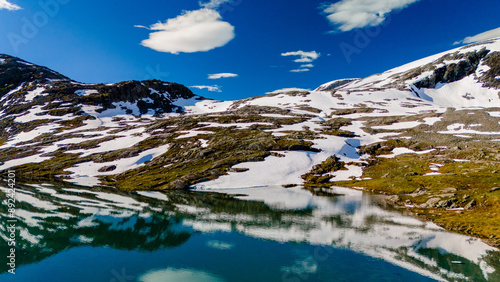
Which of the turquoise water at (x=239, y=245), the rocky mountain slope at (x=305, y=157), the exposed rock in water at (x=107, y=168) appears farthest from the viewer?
the exposed rock in water at (x=107, y=168)

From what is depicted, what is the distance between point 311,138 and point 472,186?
6808cm

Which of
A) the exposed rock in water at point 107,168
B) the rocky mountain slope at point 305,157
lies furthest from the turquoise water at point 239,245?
the exposed rock in water at point 107,168

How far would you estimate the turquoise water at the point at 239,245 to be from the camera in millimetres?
30141

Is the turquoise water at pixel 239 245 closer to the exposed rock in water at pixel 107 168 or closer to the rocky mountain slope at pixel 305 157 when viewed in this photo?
the rocky mountain slope at pixel 305 157

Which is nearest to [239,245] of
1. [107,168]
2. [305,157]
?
[305,157]

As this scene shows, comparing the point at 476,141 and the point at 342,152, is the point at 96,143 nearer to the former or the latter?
the point at 342,152

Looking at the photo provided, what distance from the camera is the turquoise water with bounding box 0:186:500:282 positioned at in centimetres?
3014

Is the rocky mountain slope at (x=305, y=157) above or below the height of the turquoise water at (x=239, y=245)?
above

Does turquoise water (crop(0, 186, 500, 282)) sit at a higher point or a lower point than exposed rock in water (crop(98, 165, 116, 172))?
lower

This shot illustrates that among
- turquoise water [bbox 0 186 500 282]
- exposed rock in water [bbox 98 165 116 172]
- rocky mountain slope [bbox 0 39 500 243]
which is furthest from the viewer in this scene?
exposed rock in water [bbox 98 165 116 172]

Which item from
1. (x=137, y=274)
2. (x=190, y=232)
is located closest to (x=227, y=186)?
(x=190, y=232)

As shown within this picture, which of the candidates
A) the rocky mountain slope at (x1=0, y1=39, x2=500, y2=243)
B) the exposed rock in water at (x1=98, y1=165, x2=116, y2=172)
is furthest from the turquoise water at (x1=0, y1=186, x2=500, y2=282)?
the exposed rock in water at (x1=98, y1=165, x2=116, y2=172)

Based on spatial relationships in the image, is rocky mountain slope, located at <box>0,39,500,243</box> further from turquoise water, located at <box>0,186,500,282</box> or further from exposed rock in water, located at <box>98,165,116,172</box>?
turquoise water, located at <box>0,186,500,282</box>

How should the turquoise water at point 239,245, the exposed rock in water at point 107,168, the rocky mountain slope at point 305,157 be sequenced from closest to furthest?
the turquoise water at point 239,245
the rocky mountain slope at point 305,157
the exposed rock in water at point 107,168
